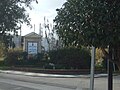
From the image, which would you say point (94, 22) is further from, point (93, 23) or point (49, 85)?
point (49, 85)

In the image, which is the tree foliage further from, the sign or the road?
the sign

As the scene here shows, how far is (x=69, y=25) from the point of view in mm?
7629

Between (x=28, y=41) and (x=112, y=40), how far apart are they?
144 feet

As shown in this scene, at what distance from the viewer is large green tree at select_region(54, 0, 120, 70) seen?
7.02 metres

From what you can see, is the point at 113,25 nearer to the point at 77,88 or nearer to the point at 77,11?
the point at 77,11

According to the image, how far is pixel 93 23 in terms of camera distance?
7117 mm

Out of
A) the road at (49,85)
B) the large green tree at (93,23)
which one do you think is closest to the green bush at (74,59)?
the road at (49,85)

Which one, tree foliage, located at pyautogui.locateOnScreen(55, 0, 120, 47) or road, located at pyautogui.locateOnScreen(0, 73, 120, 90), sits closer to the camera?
tree foliage, located at pyautogui.locateOnScreen(55, 0, 120, 47)

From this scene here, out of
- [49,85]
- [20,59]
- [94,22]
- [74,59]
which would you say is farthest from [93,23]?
[20,59]

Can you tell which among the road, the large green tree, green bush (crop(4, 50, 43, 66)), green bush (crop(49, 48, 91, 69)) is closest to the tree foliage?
the large green tree

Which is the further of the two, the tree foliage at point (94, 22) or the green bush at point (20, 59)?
the green bush at point (20, 59)

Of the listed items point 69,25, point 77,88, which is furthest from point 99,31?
point 77,88

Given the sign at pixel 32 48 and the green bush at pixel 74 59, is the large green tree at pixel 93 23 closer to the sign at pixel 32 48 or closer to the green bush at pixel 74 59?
the green bush at pixel 74 59

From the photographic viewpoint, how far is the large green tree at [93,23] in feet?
23.0
